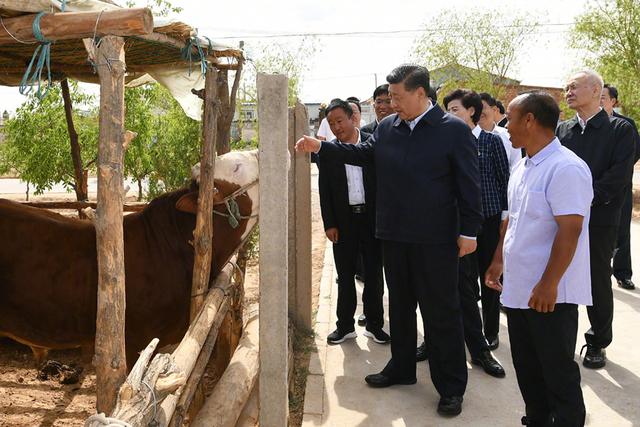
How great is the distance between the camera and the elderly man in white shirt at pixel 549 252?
107 inches

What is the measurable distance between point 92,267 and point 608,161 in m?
3.76

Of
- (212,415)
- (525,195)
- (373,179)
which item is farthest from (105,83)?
(373,179)

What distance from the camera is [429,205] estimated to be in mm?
3602

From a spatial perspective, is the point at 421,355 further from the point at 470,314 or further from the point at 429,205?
the point at 429,205

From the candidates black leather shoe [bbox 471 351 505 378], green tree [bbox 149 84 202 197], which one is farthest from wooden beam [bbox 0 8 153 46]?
green tree [bbox 149 84 202 197]

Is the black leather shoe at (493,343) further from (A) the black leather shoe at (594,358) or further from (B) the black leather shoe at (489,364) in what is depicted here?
(A) the black leather shoe at (594,358)

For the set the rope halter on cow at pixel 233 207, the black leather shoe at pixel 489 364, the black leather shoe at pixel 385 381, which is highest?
the rope halter on cow at pixel 233 207

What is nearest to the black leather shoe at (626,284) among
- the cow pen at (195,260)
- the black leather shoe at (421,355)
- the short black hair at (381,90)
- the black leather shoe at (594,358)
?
the black leather shoe at (594,358)

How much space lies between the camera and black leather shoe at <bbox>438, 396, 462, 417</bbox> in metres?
3.65

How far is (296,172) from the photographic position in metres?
5.21

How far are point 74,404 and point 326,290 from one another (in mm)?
2999

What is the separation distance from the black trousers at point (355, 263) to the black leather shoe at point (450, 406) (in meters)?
1.37

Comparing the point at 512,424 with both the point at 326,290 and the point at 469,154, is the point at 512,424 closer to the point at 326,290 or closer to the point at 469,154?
the point at 469,154

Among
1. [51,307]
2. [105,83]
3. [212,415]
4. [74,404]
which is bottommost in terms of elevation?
[74,404]
